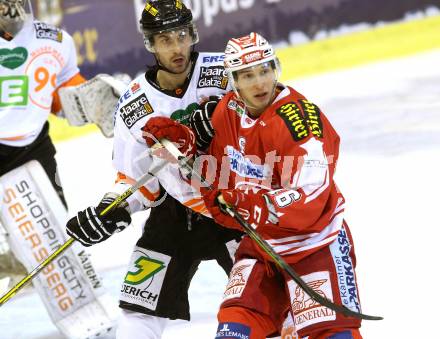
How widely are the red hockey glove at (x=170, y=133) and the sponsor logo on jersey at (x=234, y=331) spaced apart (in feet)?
1.92

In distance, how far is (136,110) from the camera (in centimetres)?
335

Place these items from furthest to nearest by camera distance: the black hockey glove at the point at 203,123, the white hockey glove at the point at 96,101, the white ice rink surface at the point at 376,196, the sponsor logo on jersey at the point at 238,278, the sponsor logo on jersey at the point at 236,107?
the white hockey glove at the point at 96,101 → the white ice rink surface at the point at 376,196 → the black hockey glove at the point at 203,123 → the sponsor logo on jersey at the point at 236,107 → the sponsor logo on jersey at the point at 238,278

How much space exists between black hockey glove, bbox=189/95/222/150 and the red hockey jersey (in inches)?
2.1

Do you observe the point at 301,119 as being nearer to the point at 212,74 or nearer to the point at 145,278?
the point at 212,74

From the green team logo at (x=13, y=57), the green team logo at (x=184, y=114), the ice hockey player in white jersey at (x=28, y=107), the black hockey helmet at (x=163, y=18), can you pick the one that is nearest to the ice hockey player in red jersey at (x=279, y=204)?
the green team logo at (x=184, y=114)

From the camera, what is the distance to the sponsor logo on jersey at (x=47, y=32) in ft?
14.4

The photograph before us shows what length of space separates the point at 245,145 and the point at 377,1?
5.31m

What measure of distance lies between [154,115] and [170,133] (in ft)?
0.65

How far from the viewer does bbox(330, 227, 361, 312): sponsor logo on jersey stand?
117 inches

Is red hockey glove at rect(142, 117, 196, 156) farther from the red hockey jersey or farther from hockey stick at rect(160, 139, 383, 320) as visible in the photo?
hockey stick at rect(160, 139, 383, 320)

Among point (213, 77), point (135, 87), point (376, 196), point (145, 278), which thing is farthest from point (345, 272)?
point (376, 196)

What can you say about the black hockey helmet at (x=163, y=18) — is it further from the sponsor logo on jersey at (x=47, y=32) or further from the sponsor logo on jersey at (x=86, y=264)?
the sponsor logo on jersey at (x=86, y=264)

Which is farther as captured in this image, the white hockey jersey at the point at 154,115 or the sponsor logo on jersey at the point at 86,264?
the sponsor logo on jersey at the point at 86,264

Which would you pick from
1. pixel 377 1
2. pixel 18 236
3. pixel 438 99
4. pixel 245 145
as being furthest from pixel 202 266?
pixel 377 1
